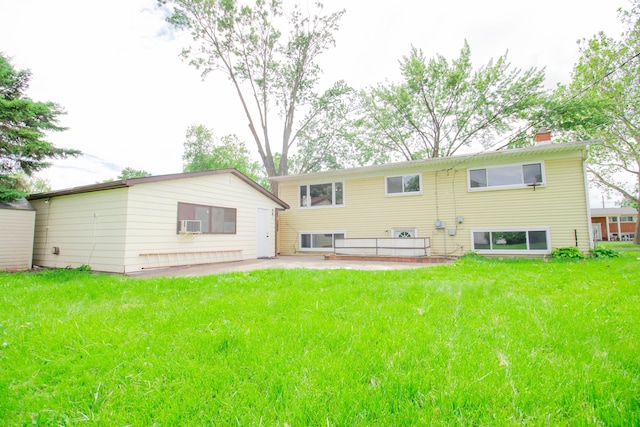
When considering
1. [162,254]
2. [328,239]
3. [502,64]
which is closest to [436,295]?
[162,254]

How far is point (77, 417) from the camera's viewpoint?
1549 mm

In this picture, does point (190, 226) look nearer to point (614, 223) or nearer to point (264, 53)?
point (264, 53)

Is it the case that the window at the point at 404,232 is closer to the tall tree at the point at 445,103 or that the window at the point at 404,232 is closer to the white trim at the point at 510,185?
the white trim at the point at 510,185

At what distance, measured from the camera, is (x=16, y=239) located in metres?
8.92

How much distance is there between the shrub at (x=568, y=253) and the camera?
28.5 feet

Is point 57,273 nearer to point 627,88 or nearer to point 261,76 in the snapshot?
point 261,76

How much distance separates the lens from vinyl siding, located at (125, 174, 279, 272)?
24.9 ft

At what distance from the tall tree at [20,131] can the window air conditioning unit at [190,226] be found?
18.4ft

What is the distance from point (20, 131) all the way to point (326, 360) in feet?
41.8

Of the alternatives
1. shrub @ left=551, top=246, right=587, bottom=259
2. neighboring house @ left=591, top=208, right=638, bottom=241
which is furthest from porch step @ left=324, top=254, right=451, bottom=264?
neighboring house @ left=591, top=208, right=638, bottom=241

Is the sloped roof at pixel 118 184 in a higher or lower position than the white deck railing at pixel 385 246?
higher

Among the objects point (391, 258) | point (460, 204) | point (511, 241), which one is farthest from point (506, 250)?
point (391, 258)

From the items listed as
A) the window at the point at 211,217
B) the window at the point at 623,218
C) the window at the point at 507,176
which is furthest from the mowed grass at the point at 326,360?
the window at the point at 623,218

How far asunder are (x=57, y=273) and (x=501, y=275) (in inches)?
403
